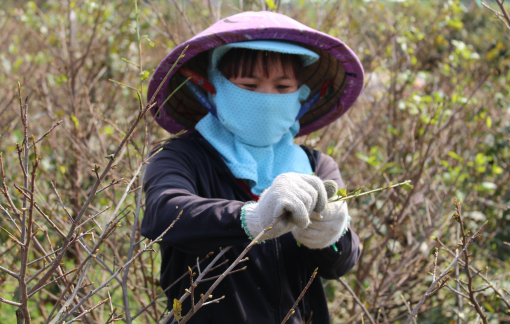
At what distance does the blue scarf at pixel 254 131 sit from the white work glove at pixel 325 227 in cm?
33

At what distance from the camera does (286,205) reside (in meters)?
1.17

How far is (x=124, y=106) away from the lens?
4.34 meters

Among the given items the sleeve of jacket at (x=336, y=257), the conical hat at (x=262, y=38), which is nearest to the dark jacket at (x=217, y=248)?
the sleeve of jacket at (x=336, y=257)

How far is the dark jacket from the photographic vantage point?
1328 mm

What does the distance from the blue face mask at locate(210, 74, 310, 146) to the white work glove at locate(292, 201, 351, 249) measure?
466mm

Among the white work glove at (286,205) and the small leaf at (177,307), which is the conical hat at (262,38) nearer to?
the white work glove at (286,205)

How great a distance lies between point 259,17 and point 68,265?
293 cm

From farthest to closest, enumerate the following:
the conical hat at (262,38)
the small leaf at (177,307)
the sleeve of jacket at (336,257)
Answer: the conical hat at (262,38) < the sleeve of jacket at (336,257) < the small leaf at (177,307)

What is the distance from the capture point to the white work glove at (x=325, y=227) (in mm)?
1367

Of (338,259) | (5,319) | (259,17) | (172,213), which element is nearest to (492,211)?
(338,259)

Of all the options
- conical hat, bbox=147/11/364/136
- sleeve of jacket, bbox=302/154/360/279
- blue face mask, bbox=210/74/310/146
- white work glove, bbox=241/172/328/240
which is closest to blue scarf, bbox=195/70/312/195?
blue face mask, bbox=210/74/310/146

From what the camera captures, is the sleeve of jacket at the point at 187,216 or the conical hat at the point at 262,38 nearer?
the sleeve of jacket at the point at 187,216

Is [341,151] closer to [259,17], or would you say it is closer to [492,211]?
[492,211]

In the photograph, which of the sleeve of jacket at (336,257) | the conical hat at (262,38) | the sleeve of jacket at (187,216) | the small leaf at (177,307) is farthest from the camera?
the conical hat at (262,38)
